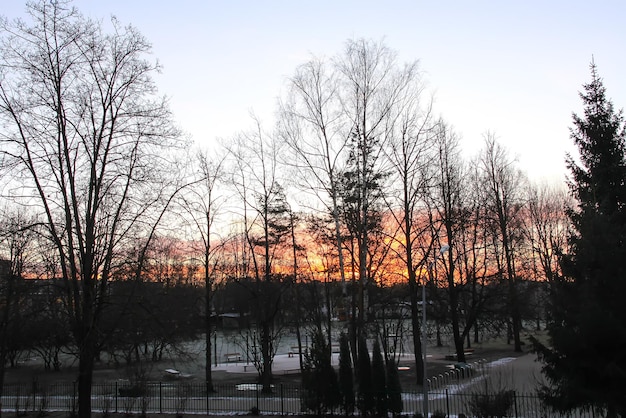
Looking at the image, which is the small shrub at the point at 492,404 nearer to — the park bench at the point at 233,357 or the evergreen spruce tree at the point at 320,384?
the evergreen spruce tree at the point at 320,384

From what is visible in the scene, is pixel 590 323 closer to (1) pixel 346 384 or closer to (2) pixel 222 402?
(1) pixel 346 384

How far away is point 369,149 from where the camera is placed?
1995cm

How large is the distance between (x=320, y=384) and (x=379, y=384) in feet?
6.61

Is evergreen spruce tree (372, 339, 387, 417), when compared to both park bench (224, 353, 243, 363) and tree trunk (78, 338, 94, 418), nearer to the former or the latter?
tree trunk (78, 338, 94, 418)

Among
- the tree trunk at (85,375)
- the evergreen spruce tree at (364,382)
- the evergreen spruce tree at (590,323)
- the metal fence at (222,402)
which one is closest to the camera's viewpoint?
the evergreen spruce tree at (590,323)

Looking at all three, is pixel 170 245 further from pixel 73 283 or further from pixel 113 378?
pixel 113 378

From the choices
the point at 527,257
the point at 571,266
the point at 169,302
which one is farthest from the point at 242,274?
the point at 571,266

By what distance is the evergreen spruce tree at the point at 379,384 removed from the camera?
53.7 feet

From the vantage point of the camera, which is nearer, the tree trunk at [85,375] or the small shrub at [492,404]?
the small shrub at [492,404]

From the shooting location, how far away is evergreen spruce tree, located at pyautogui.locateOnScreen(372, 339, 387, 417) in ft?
53.7

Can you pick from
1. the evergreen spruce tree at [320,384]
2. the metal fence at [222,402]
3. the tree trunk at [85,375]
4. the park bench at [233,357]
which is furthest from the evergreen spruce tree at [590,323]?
the park bench at [233,357]

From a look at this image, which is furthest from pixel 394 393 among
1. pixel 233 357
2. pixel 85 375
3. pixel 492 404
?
pixel 233 357

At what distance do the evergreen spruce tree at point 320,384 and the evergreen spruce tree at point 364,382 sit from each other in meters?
0.82

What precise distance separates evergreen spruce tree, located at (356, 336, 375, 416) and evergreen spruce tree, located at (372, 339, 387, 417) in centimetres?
19
